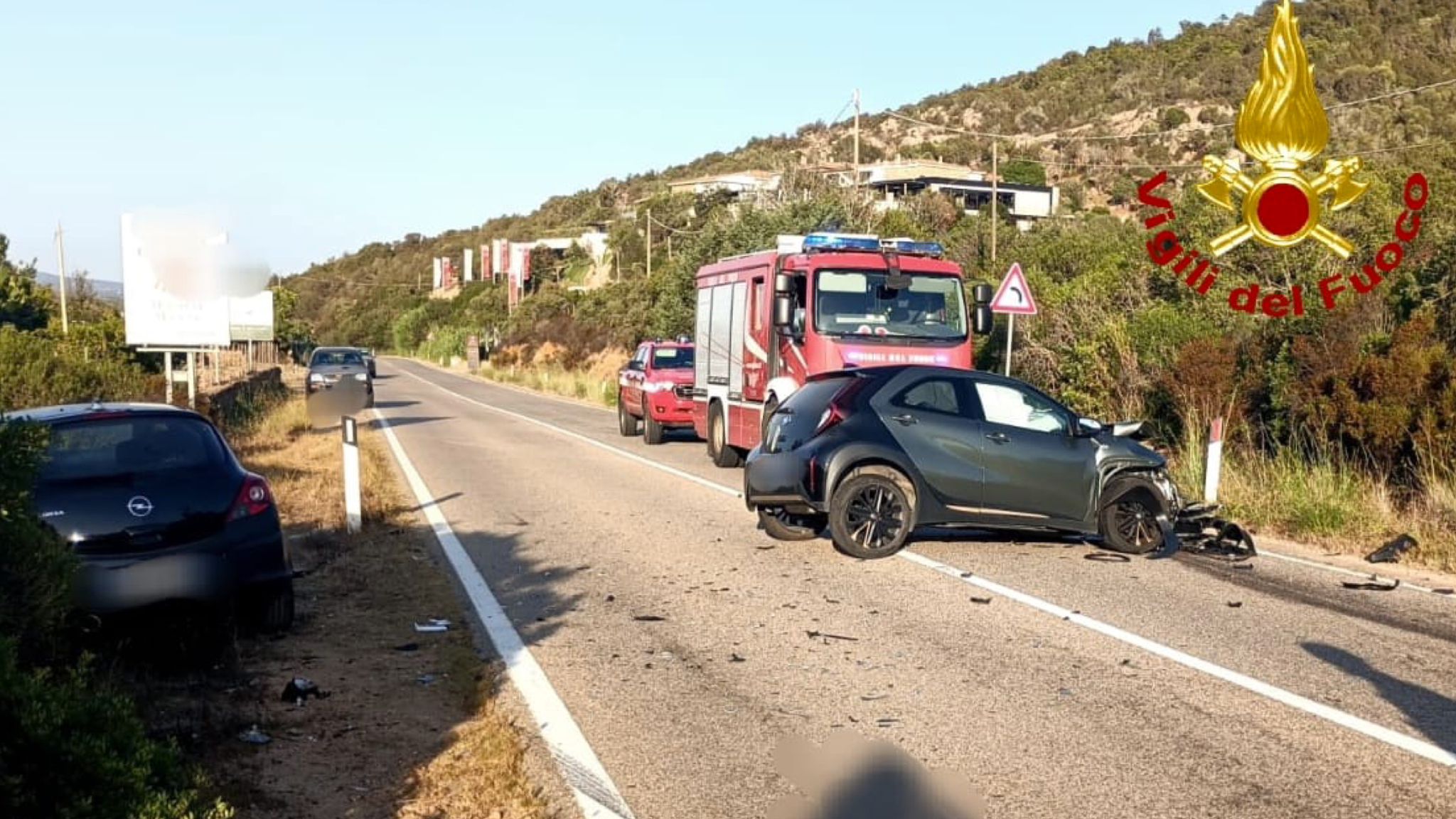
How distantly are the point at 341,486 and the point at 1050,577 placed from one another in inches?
366

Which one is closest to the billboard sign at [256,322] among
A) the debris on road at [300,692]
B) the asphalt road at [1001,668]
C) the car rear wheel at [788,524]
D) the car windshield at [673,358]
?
the car windshield at [673,358]

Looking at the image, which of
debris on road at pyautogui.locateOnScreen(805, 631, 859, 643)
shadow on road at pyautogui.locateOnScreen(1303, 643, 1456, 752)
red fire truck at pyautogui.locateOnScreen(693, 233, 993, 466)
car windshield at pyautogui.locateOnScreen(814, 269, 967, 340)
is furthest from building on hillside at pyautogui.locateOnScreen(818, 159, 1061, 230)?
shadow on road at pyautogui.locateOnScreen(1303, 643, 1456, 752)

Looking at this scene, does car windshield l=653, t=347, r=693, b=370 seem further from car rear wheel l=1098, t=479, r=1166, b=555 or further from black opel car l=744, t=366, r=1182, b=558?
car rear wheel l=1098, t=479, r=1166, b=555

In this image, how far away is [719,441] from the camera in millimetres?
20000

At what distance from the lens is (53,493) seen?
23.5 feet

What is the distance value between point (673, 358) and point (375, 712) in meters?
19.1

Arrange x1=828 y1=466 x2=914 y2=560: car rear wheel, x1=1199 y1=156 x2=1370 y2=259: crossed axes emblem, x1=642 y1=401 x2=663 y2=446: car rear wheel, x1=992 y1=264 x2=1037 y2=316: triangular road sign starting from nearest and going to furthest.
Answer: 1. x1=828 y1=466 x2=914 y2=560: car rear wheel
2. x1=992 y1=264 x2=1037 y2=316: triangular road sign
3. x1=1199 y1=156 x2=1370 y2=259: crossed axes emblem
4. x1=642 y1=401 x2=663 y2=446: car rear wheel

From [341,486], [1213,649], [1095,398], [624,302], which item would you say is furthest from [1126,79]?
[1213,649]

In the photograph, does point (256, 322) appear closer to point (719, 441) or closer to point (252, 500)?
point (719, 441)

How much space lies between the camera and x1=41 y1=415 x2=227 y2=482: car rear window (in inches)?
296

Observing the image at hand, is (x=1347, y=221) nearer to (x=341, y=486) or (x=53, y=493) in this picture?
(x=341, y=486)

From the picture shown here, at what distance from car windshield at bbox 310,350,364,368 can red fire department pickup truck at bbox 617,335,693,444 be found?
10.8 meters

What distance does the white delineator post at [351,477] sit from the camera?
12758 mm

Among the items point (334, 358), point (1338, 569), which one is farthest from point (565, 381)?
point (1338, 569)
